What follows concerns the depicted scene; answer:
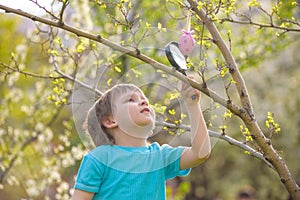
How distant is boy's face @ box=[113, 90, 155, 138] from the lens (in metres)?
2.07

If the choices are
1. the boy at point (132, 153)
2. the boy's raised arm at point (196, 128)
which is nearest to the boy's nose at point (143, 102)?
the boy at point (132, 153)

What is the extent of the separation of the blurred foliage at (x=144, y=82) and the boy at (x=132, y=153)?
0.10 meters

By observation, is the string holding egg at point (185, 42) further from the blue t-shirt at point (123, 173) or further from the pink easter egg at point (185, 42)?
the blue t-shirt at point (123, 173)

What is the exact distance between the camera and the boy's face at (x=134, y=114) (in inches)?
81.4

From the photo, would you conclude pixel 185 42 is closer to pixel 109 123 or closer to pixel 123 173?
pixel 109 123

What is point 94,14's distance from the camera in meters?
6.48

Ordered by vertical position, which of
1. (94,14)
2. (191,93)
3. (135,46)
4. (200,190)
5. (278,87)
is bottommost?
(200,190)

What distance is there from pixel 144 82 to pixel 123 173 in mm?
439

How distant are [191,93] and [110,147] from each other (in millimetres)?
375

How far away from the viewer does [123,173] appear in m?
2.11

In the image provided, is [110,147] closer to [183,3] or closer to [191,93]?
[191,93]

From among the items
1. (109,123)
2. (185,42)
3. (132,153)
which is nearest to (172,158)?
(132,153)

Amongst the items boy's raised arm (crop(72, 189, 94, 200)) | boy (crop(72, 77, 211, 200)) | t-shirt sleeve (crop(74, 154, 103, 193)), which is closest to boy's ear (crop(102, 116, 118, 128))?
boy (crop(72, 77, 211, 200))

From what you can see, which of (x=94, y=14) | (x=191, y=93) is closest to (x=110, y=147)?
(x=191, y=93)
